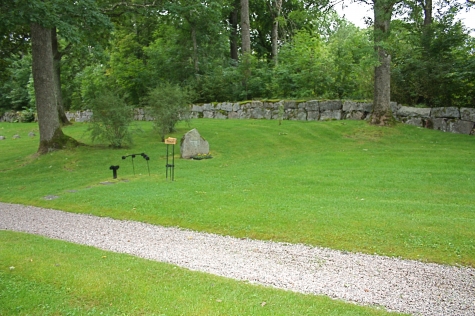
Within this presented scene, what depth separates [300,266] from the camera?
5520 millimetres

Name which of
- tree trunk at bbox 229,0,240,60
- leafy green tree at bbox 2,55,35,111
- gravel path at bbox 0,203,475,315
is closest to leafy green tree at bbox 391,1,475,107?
gravel path at bbox 0,203,475,315

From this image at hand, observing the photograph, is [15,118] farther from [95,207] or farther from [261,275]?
[261,275]

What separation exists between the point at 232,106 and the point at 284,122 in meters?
4.40

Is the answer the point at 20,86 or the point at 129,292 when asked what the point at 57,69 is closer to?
the point at 20,86

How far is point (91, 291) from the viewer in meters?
4.44

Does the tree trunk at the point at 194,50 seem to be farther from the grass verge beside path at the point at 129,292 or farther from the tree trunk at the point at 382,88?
the grass verge beside path at the point at 129,292

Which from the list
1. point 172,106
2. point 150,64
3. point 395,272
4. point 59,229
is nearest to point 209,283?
point 395,272

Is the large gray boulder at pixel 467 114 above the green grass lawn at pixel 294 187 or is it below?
above

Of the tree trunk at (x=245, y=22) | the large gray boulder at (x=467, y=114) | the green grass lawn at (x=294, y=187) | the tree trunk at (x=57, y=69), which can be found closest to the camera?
the green grass lawn at (x=294, y=187)

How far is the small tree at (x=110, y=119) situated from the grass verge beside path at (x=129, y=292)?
11.0 metres

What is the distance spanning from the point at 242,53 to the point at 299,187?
57.8 feet

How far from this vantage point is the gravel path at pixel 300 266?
4.55 m

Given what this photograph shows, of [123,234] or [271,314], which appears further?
[123,234]

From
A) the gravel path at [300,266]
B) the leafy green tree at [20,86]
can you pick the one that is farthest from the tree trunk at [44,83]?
the leafy green tree at [20,86]
